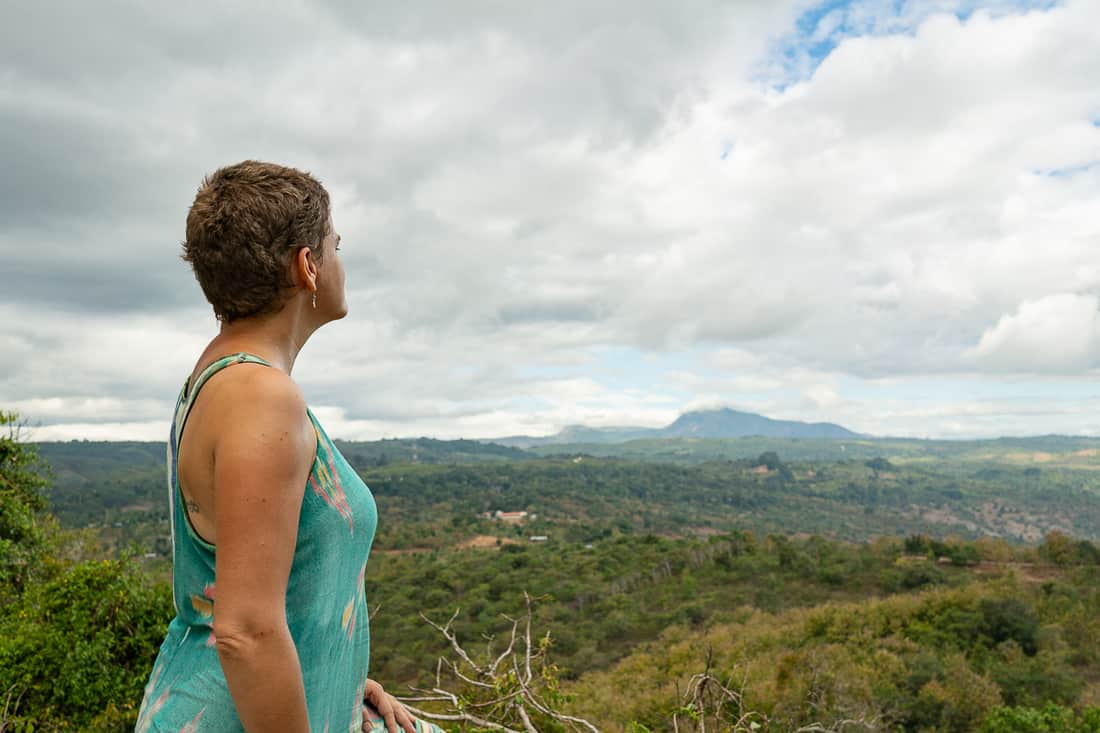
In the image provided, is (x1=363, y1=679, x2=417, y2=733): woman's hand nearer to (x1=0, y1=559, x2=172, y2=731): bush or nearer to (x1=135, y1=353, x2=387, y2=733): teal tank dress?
(x1=135, y1=353, x2=387, y2=733): teal tank dress

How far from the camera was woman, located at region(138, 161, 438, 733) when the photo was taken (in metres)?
0.98

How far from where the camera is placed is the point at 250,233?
43.4 inches

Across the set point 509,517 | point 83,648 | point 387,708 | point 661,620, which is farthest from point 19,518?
point 509,517

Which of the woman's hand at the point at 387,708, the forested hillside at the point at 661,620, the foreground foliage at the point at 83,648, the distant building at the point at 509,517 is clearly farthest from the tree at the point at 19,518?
the distant building at the point at 509,517

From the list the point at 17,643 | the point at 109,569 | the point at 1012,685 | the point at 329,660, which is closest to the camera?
the point at 329,660

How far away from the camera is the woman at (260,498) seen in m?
0.98

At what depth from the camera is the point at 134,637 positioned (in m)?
6.83

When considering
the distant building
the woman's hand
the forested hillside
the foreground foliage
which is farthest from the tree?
the distant building

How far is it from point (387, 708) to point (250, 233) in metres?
1.04

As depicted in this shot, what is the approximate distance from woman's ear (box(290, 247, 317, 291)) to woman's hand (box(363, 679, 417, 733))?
862mm

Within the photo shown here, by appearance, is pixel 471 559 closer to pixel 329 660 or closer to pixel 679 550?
pixel 679 550

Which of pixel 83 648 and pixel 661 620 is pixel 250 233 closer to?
pixel 83 648

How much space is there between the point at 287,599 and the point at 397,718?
57cm

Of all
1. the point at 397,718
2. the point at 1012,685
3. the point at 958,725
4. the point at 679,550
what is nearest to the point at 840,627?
the point at 1012,685
